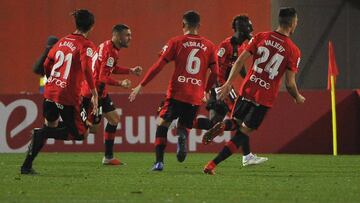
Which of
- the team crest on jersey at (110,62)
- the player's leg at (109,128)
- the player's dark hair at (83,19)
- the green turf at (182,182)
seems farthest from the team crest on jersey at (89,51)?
the player's leg at (109,128)

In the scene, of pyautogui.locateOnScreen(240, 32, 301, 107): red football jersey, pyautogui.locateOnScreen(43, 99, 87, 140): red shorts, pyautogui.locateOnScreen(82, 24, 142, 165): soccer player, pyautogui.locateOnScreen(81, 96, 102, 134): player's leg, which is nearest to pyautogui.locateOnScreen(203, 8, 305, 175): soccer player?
pyautogui.locateOnScreen(240, 32, 301, 107): red football jersey

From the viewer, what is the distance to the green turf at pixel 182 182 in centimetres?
970

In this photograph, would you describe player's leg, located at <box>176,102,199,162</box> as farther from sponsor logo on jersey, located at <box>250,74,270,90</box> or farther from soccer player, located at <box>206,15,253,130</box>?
soccer player, located at <box>206,15,253,130</box>

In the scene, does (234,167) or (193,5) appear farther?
(193,5)

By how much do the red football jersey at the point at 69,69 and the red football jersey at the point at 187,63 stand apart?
3.88ft

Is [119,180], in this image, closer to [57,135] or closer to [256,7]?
[57,135]

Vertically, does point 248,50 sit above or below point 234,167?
above

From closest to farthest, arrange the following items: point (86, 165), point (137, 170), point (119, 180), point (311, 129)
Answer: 1. point (119, 180)
2. point (137, 170)
3. point (86, 165)
4. point (311, 129)

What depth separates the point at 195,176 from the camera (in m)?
12.3

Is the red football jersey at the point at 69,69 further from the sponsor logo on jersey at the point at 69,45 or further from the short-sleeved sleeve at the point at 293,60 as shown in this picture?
the short-sleeved sleeve at the point at 293,60

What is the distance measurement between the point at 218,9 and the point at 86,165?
10.8 meters

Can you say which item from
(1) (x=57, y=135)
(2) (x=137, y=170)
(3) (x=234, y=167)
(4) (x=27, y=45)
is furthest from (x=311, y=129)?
(4) (x=27, y=45)

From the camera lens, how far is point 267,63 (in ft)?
40.3

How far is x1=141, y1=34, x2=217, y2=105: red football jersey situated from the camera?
43.3 ft
